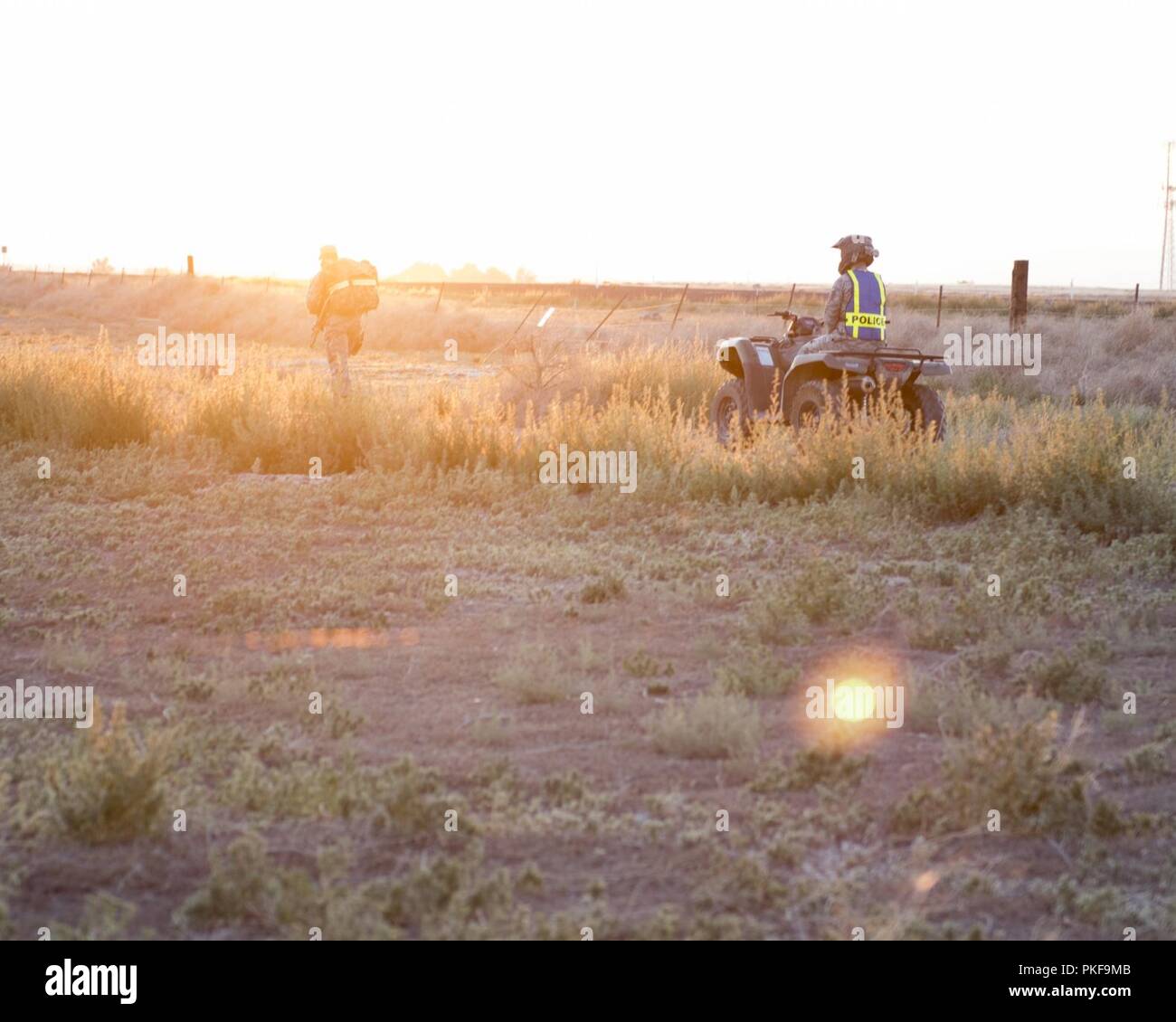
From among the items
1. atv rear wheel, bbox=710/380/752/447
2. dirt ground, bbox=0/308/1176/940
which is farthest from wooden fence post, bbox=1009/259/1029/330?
dirt ground, bbox=0/308/1176/940

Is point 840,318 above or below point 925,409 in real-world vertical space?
above

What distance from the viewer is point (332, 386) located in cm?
1445

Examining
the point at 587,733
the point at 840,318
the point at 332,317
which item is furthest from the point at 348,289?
the point at 587,733

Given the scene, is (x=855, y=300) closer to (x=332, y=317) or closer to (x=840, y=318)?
(x=840, y=318)

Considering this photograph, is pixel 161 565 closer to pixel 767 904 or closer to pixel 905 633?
pixel 905 633

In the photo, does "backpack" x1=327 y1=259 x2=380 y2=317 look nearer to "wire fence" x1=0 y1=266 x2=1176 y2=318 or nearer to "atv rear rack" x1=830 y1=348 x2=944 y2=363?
"atv rear rack" x1=830 y1=348 x2=944 y2=363

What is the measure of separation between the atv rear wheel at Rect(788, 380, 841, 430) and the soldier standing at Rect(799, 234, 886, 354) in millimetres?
390

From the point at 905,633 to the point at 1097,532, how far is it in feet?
9.68

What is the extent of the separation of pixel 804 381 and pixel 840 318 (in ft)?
2.89

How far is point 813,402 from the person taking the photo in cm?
1232

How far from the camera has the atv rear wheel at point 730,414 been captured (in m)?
13.6

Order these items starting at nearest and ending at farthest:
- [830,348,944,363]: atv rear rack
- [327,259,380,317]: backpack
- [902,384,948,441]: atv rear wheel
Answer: [830,348,944,363]: atv rear rack → [902,384,948,441]: atv rear wheel → [327,259,380,317]: backpack

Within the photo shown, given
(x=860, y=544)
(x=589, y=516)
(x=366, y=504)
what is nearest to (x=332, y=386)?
(x=366, y=504)

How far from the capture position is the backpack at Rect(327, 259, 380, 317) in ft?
51.5
